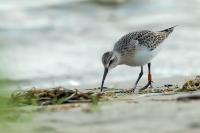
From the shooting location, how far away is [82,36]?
52.2 feet

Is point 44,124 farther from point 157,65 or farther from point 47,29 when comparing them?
point 47,29

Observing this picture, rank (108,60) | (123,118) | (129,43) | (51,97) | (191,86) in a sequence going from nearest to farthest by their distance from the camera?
(123,118) < (51,97) < (191,86) < (108,60) < (129,43)

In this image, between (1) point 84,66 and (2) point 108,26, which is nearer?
(1) point 84,66

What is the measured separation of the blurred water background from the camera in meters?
12.2

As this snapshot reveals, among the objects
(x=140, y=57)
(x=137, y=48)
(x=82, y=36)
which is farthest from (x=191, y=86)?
(x=82, y=36)

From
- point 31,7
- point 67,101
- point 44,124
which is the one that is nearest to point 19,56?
point 31,7

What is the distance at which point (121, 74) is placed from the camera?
12.2 metres

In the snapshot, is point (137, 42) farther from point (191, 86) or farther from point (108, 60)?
point (191, 86)

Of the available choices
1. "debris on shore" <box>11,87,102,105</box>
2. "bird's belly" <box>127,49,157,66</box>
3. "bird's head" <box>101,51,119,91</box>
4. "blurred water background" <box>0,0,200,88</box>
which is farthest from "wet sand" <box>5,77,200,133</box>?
"blurred water background" <box>0,0,200,88</box>

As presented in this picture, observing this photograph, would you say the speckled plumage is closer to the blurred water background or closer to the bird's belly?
the bird's belly

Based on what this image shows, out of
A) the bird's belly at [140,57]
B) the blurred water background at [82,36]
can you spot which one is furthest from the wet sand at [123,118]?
the blurred water background at [82,36]

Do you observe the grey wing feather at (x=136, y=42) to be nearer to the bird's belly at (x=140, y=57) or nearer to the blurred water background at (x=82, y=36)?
the bird's belly at (x=140, y=57)

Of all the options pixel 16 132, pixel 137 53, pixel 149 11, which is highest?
pixel 149 11

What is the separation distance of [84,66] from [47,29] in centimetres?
389
